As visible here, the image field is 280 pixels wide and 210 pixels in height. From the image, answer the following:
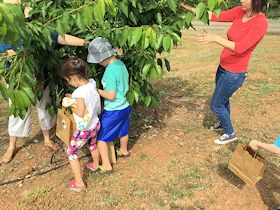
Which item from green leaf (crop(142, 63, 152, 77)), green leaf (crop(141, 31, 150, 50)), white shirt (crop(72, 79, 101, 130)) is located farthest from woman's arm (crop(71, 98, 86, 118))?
green leaf (crop(141, 31, 150, 50))

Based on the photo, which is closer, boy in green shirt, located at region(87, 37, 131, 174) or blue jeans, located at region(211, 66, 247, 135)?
boy in green shirt, located at region(87, 37, 131, 174)

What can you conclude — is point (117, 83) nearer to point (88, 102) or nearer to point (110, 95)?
point (110, 95)

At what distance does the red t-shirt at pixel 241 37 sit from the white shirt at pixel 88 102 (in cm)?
135

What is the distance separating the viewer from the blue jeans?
3.71 meters

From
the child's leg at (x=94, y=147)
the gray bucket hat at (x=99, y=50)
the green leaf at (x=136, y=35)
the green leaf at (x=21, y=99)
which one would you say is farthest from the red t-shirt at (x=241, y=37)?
the green leaf at (x=21, y=99)

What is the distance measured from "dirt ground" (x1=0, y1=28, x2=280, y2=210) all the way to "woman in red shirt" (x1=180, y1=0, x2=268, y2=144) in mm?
449

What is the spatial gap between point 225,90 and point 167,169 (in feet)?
3.30

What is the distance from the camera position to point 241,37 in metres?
3.52

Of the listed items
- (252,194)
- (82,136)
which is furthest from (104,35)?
(252,194)

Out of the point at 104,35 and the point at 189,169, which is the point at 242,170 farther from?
the point at 104,35

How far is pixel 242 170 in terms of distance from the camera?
2.83 meters

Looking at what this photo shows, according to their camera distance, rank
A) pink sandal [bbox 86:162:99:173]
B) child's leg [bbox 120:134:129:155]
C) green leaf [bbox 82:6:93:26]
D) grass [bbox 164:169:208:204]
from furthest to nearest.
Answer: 1. child's leg [bbox 120:134:129:155]
2. pink sandal [bbox 86:162:99:173]
3. grass [bbox 164:169:208:204]
4. green leaf [bbox 82:6:93:26]

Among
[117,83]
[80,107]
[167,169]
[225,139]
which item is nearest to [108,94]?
[117,83]

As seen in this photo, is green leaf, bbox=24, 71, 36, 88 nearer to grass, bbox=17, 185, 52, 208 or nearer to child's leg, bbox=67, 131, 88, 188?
child's leg, bbox=67, 131, 88, 188
